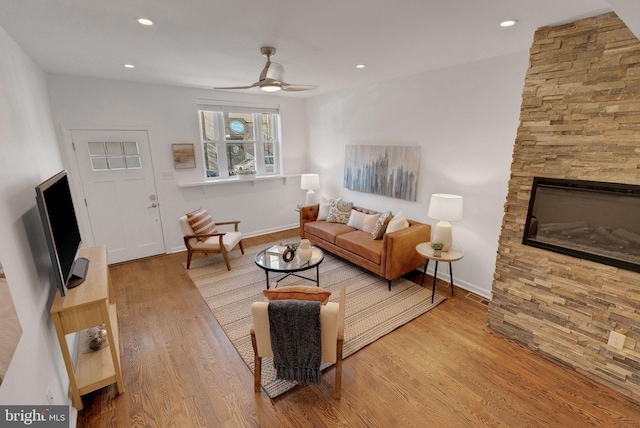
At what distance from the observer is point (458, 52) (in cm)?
274

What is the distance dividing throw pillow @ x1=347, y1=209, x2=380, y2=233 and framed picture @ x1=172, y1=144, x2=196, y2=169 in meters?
2.74

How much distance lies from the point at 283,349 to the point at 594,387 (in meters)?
2.35

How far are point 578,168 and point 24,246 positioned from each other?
3.69 m

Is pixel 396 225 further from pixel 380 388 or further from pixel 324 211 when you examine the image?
pixel 380 388

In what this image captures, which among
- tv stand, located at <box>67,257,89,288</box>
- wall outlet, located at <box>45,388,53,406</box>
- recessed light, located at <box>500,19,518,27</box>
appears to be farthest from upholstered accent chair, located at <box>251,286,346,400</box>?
recessed light, located at <box>500,19,518,27</box>

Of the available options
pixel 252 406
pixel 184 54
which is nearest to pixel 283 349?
pixel 252 406

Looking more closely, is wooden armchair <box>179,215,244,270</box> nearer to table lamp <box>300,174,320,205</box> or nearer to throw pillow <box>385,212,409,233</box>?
table lamp <box>300,174,320,205</box>

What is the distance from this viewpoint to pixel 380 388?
211 centimetres

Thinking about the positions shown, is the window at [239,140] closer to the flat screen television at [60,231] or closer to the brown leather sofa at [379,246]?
the brown leather sofa at [379,246]

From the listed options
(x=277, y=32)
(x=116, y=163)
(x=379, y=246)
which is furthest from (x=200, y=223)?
(x=277, y=32)

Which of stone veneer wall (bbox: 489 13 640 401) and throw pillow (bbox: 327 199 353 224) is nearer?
stone veneer wall (bbox: 489 13 640 401)

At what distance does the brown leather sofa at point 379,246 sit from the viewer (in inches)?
131

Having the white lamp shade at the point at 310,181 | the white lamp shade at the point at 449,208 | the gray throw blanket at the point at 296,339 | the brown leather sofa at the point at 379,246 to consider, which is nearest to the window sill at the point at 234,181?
the white lamp shade at the point at 310,181

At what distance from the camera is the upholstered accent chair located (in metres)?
1.84
